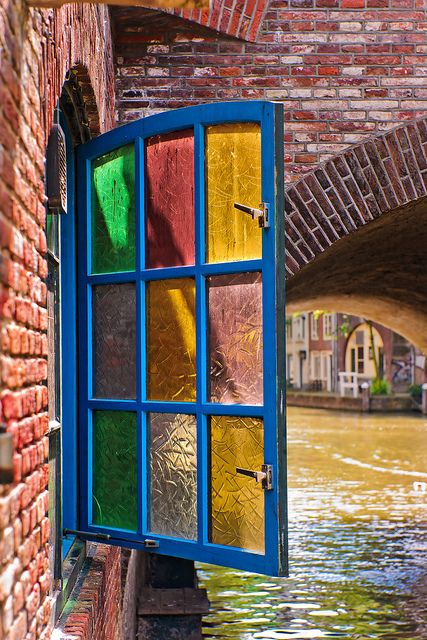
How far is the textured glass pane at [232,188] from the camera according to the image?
11.6 ft

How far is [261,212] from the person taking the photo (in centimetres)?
346

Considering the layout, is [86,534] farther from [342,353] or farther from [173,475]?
[342,353]

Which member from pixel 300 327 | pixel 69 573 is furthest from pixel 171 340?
pixel 300 327

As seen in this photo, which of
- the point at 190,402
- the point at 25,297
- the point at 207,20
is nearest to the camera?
the point at 25,297

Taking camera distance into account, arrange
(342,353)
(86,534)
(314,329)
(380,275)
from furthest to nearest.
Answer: (314,329), (342,353), (380,275), (86,534)

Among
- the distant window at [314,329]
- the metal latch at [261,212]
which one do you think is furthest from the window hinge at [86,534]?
the distant window at [314,329]

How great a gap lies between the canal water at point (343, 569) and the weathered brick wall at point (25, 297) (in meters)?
5.33

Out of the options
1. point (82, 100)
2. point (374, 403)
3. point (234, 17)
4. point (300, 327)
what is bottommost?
point (374, 403)

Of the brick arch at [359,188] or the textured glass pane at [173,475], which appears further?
the brick arch at [359,188]

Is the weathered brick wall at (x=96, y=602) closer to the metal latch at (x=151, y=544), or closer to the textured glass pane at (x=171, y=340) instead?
the metal latch at (x=151, y=544)

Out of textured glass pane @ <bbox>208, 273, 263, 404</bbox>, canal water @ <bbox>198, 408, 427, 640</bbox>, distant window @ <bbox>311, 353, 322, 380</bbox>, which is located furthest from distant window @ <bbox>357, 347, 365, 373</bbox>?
textured glass pane @ <bbox>208, 273, 263, 404</bbox>

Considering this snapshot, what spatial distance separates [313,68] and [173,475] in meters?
2.70

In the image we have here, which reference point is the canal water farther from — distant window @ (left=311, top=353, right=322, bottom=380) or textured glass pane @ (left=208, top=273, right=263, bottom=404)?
distant window @ (left=311, top=353, right=322, bottom=380)

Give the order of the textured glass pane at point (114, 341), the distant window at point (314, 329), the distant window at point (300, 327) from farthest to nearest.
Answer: the distant window at point (300, 327), the distant window at point (314, 329), the textured glass pane at point (114, 341)
